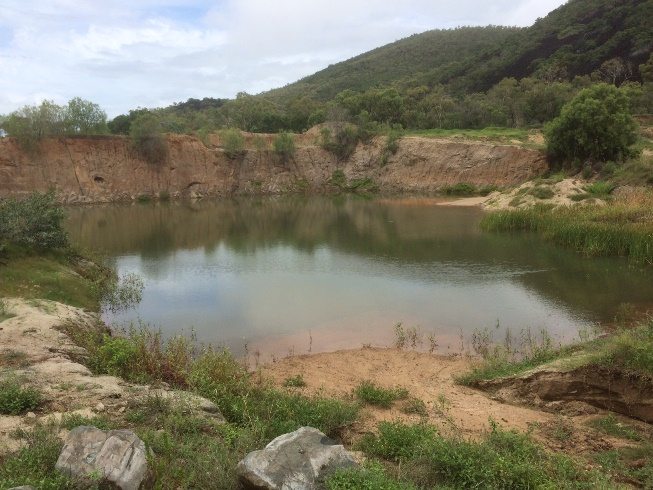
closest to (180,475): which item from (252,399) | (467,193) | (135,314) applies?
(252,399)

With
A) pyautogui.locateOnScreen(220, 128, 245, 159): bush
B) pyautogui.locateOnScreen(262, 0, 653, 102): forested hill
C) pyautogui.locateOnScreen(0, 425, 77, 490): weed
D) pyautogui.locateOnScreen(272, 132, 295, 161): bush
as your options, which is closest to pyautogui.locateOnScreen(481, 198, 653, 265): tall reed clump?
pyautogui.locateOnScreen(0, 425, 77, 490): weed

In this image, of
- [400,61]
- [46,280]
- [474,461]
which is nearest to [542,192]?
[46,280]

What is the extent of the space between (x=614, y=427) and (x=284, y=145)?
55684 millimetres

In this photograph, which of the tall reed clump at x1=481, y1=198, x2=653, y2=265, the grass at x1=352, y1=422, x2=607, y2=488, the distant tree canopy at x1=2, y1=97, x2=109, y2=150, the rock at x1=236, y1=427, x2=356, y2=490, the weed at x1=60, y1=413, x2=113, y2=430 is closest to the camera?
the rock at x1=236, y1=427, x2=356, y2=490

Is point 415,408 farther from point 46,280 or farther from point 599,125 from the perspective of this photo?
point 599,125

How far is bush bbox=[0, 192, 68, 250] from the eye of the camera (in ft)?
54.4

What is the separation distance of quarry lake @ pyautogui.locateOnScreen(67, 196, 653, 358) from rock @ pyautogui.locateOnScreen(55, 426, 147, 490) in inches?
286

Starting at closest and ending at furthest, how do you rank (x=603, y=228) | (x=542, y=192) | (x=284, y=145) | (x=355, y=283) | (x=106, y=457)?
(x=106, y=457) → (x=355, y=283) → (x=603, y=228) → (x=542, y=192) → (x=284, y=145)

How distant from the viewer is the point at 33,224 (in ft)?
56.5

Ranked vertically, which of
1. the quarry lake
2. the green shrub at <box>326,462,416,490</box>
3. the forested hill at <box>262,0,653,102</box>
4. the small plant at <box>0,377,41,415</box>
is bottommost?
the quarry lake

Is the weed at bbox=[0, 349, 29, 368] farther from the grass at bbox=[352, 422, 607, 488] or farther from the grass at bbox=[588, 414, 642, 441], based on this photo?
the grass at bbox=[588, 414, 642, 441]

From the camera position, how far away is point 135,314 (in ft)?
51.6

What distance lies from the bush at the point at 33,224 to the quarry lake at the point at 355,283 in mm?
3517

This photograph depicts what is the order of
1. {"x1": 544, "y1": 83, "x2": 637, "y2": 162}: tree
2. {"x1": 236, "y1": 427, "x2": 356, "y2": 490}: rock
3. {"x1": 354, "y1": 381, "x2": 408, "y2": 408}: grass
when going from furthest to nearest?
{"x1": 544, "y1": 83, "x2": 637, "y2": 162}: tree < {"x1": 354, "y1": 381, "x2": 408, "y2": 408}: grass < {"x1": 236, "y1": 427, "x2": 356, "y2": 490}: rock
